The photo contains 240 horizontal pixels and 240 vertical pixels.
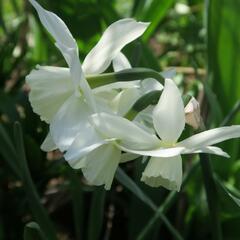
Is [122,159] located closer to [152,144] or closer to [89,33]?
[152,144]

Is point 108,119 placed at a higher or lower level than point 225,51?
higher

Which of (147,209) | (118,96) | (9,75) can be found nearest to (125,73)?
(118,96)

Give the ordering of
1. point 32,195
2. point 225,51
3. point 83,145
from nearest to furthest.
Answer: point 83,145, point 32,195, point 225,51

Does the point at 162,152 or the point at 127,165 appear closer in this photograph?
the point at 162,152

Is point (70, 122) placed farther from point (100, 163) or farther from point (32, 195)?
point (32, 195)

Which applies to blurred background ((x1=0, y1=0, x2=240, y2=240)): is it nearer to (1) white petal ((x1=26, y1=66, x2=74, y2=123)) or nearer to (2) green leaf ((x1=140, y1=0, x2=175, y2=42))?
(2) green leaf ((x1=140, y1=0, x2=175, y2=42))

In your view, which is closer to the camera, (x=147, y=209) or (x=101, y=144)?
→ (x=101, y=144)

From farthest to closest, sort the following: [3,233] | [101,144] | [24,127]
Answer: [24,127] → [3,233] → [101,144]

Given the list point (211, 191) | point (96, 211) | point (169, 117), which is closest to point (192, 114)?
point (169, 117)
